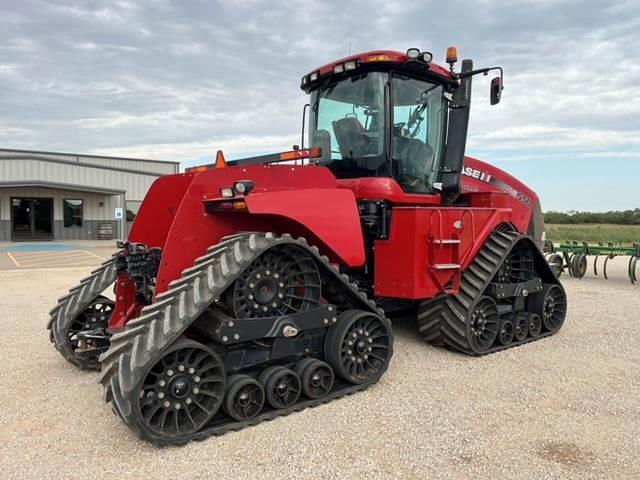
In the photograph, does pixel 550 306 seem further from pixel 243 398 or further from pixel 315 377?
pixel 243 398

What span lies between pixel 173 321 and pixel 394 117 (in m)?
3.03

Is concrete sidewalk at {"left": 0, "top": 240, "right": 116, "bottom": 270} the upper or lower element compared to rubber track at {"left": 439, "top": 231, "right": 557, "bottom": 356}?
lower

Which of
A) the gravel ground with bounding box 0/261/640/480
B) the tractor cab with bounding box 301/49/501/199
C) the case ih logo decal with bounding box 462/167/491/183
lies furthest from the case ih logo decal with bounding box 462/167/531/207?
the gravel ground with bounding box 0/261/640/480

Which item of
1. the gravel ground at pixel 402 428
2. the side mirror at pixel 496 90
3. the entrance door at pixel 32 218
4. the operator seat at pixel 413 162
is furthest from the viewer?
the entrance door at pixel 32 218

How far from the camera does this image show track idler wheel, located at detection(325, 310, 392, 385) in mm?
4305

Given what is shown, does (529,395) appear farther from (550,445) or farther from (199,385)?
(199,385)

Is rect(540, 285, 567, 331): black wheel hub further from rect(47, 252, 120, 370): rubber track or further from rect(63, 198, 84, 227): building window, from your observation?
rect(63, 198, 84, 227): building window

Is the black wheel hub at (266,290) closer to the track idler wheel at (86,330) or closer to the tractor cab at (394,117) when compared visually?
the track idler wheel at (86,330)

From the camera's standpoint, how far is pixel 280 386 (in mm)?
3932

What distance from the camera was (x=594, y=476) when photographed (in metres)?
3.13

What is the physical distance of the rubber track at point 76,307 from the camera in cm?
491

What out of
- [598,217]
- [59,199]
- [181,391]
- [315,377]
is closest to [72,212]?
[59,199]

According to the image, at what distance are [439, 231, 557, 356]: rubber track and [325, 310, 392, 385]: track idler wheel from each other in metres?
1.11

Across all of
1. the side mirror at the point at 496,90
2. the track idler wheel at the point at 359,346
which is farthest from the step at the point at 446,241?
the side mirror at the point at 496,90
